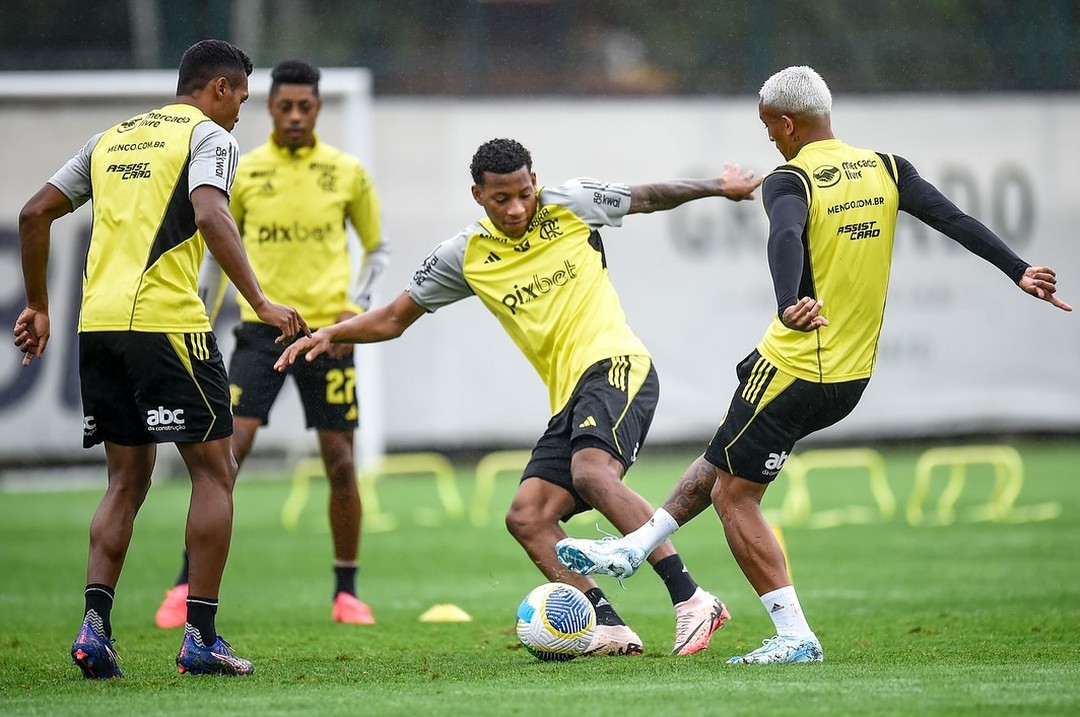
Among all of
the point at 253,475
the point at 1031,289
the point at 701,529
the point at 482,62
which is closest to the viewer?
the point at 1031,289

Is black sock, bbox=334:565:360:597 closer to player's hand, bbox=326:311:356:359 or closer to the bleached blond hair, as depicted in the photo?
player's hand, bbox=326:311:356:359

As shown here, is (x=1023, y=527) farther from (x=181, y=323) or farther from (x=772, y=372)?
(x=181, y=323)


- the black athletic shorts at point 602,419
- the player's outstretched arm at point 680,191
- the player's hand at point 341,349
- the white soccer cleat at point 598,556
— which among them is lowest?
the white soccer cleat at point 598,556

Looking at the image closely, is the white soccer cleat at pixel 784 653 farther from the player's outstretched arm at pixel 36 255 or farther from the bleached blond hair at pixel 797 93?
the player's outstretched arm at pixel 36 255

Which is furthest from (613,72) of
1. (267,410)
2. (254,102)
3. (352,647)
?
(352,647)

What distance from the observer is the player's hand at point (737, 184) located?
732 centimetres

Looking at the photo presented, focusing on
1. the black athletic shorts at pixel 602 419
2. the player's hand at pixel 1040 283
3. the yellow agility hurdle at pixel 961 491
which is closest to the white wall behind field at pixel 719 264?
the yellow agility hurdle at pixel 961 491

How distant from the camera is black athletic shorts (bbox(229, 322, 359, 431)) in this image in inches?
336

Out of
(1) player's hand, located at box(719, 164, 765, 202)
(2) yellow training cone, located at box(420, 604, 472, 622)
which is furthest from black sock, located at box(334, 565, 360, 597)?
(1) player's hand, located at box(719, 164, 765, 202)

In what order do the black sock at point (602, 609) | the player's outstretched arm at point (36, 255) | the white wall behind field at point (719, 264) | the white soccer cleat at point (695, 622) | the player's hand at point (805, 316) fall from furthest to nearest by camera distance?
1. the white wall behind field at point (719, 264)
2. the black sock at point (602, 609)
3. the white soccer cleat at point (695, 622)
4. the player's outstretched arm at point (36, 255)
5. the player's hand at point (805, 316)

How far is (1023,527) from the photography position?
12.6 metres

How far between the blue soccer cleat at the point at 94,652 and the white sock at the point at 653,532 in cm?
216

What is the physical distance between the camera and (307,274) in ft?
28.9

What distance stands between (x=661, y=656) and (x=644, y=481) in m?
10.2
